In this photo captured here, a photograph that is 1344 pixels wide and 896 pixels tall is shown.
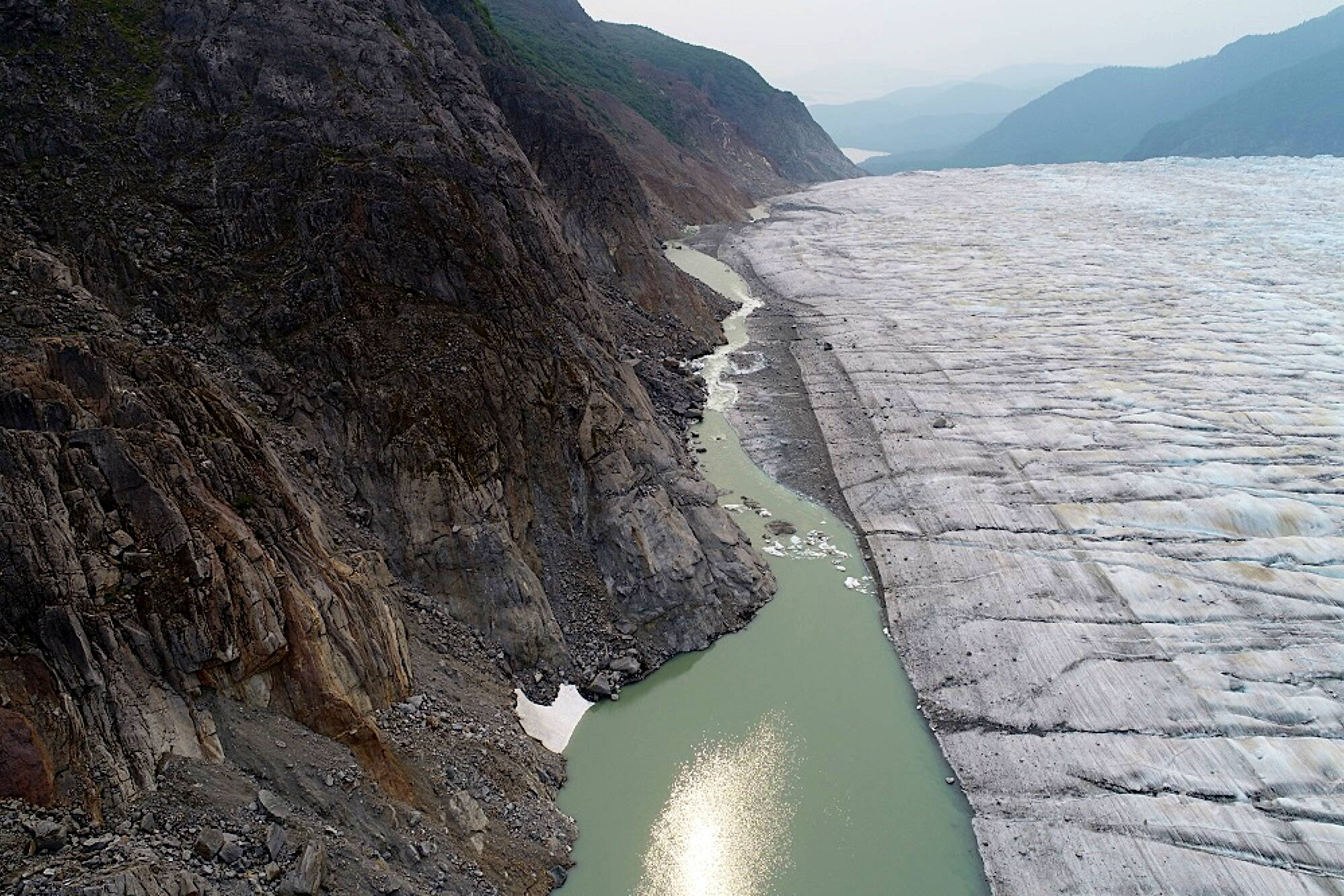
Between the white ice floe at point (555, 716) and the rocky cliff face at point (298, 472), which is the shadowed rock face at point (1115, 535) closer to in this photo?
the rocky cliff face at point (298, 472)

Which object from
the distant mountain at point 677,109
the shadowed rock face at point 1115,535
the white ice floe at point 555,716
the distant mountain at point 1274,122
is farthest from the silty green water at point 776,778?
the distant mountain at point 1274,122

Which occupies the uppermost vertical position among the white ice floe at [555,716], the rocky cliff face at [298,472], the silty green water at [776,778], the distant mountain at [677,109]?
the distant mountain at [677,109]

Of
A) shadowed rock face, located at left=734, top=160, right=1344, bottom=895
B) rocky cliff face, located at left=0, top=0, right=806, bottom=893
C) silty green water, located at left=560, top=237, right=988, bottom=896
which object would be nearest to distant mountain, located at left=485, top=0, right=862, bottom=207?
shadowed rock face, located at left=734, top=160, right=1344, bottom=895

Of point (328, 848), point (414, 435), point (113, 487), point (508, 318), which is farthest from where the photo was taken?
point (508, 318)

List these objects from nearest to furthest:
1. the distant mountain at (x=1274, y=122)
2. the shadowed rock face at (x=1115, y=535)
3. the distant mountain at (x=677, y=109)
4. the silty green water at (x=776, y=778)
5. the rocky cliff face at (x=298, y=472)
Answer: the rocky cliff face at (x=298, y=472), the silty green water at (x=776, y=778), the shadowed rock face at (x=1115, y=535), the distant mountain at (x=677, y=109), the distant mountain at (x=1274, y=122)

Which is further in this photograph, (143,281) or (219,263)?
(219,263)

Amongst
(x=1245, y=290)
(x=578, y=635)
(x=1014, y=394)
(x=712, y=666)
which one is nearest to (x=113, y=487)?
(x=578, y=635)

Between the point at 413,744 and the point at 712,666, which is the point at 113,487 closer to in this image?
the point at 413,744

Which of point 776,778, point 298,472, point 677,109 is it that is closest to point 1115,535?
point 776,778
